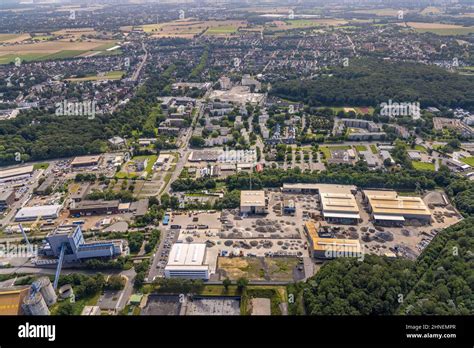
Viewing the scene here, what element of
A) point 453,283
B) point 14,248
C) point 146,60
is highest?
point 146,60

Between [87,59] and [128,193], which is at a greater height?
[87,59]

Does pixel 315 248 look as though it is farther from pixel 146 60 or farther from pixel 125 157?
pixel 146 60

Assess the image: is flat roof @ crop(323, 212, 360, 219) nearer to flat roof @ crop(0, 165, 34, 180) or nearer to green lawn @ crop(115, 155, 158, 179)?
green lawn @ crop(115, 155, 158, 179)

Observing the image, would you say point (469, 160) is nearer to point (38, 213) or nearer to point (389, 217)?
point (389, 217)

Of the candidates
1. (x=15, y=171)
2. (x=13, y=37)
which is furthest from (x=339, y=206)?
(x=13, y=37)

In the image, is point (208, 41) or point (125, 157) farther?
point (208, 41)

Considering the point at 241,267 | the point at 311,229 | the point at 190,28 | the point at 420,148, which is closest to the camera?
the point at 241,267

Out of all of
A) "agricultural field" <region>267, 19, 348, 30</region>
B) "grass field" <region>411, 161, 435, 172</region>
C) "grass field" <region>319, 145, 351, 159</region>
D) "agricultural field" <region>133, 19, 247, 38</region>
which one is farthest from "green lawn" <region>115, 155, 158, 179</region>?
"agricultural field" <region>267, 19, 348, 30</region>
